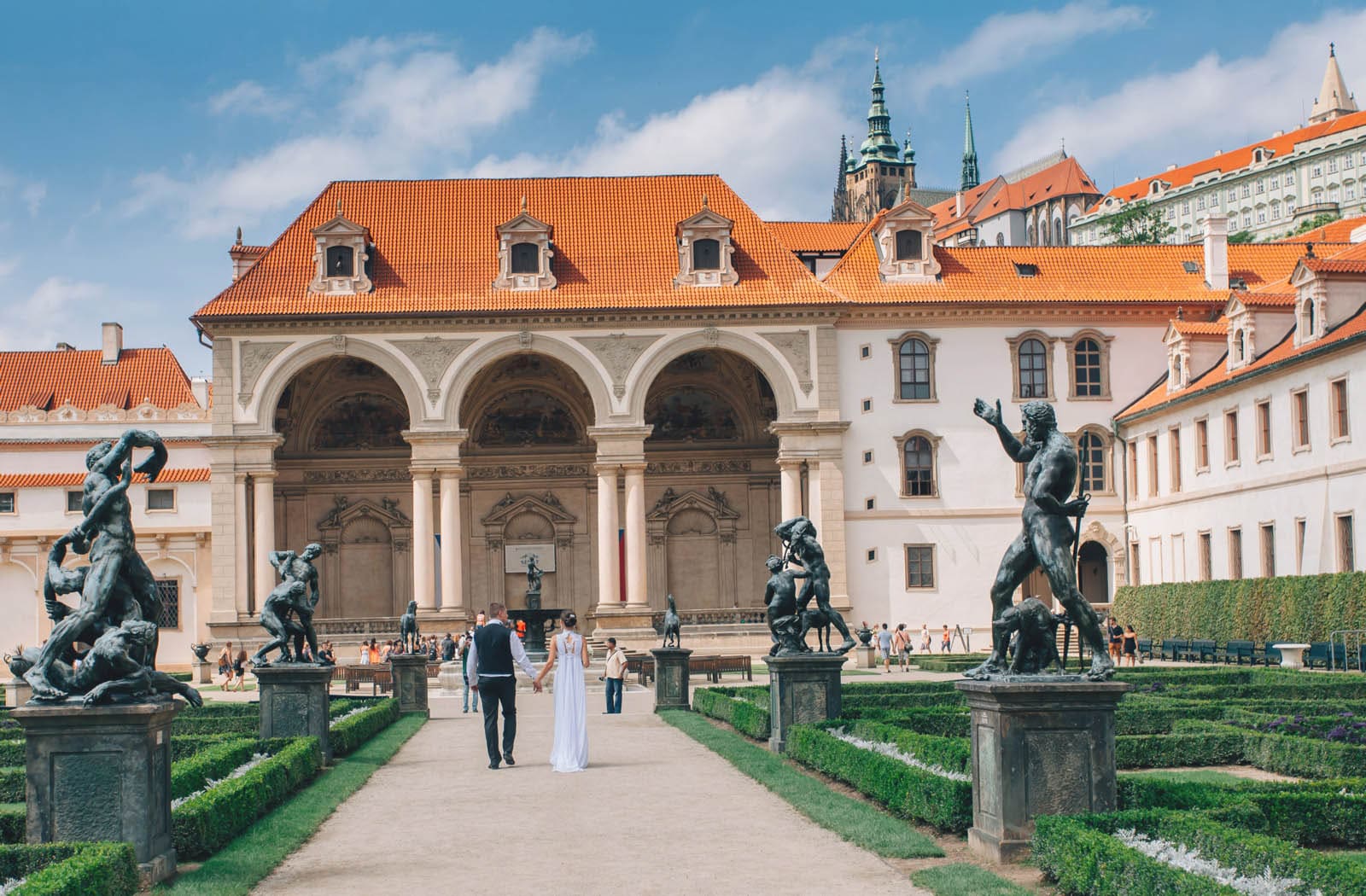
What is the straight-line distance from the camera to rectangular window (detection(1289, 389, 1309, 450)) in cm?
3881

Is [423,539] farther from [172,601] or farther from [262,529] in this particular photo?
[172,601]

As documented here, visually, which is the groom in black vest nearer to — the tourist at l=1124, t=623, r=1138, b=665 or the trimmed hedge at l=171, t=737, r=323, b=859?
the trimmed hedge at l=171, t=737, r=323, b=859

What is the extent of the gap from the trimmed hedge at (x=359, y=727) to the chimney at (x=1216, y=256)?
113ft

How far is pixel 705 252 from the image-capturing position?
5094 cm

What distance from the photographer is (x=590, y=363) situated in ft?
163

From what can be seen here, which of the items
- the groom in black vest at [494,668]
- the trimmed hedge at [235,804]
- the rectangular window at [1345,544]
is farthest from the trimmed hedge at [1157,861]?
the rectangular window at [1345,544]

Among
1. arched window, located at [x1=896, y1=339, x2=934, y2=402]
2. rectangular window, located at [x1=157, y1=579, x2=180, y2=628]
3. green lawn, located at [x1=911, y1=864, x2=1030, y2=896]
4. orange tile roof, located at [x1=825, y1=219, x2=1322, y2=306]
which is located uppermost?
orange tile roof, located at [x1=825, y1=219, x2=1322, y2=306]

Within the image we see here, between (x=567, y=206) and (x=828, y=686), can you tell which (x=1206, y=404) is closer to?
(x=567, y=206)

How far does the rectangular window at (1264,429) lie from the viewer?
4094 cm

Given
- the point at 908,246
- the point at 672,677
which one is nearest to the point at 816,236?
the point at 908,246

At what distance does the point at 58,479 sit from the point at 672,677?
32013mm

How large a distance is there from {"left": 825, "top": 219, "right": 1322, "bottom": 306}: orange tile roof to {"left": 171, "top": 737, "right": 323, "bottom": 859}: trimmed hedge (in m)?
36.4

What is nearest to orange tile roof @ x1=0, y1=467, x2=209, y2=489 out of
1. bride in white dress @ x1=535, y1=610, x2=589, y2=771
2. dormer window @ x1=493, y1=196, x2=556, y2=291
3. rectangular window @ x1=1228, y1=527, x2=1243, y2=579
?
dormer window @ x1=493, y1=196, x2=556, y2=291

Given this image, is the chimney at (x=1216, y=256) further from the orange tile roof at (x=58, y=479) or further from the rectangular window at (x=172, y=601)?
the rectangular window at (x=172, y=601)
